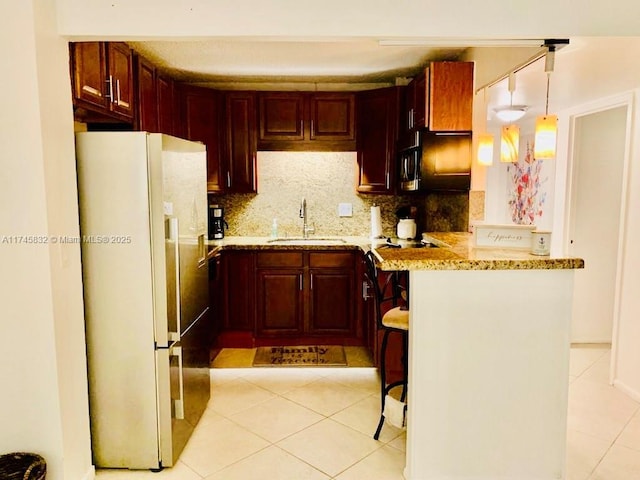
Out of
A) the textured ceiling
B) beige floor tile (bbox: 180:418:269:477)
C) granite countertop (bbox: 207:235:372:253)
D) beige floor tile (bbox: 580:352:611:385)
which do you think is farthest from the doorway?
beige floor tile (bbox: 180:418:269:477)

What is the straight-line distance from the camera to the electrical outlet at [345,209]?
4742 mm

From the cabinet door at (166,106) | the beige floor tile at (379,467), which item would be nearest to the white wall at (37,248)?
the beige floor tile at (379,467)

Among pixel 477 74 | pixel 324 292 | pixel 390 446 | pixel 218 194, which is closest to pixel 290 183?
pixel 218 194

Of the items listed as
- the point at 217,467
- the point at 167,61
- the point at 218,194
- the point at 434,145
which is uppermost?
the point at 167,61

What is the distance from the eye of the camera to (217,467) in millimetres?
2500

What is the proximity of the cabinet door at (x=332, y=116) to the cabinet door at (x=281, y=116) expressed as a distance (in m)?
0.11

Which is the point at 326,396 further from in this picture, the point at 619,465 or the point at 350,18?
the point at 350,18

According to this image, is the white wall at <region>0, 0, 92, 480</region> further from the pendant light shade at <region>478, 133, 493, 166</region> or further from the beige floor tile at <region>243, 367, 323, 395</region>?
the pendant light shade at <region>478, 133, 493, 166</region>

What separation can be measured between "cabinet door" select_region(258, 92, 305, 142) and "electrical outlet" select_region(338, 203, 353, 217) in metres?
0.79

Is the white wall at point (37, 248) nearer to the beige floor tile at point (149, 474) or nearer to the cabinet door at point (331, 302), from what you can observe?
the beige floor tile at point (149, 474)

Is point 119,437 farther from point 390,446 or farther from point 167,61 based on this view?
point 167,61

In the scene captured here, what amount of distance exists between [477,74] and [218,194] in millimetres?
2478

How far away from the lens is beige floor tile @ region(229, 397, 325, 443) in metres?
2.87

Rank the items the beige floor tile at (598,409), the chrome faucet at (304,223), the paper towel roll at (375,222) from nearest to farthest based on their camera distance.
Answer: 1. the beige floor tile at (598,409)
2. the paper towel roll at (375,222)
3. the chrome faucet at (304,223)
